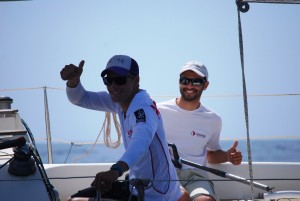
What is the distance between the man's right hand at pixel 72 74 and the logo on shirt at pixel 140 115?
18.4 inches

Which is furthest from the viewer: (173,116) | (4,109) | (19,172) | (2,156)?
(173,116)

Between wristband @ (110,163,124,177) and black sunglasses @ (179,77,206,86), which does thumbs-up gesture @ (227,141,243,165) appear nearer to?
black sunglasses @ (179,77,206,86)

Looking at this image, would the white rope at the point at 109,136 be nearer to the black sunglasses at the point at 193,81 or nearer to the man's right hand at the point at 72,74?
the black sunglasses at the point at 193,81

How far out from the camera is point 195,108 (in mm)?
3793

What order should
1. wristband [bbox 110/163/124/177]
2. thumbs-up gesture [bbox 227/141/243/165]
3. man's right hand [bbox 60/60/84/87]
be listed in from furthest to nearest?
1. thumbs-up gesture [bbox 227/141/243/165]
2. man's right hand [bbox 60/60/84/87]
3. wristband [bbox 110/163/124/177]

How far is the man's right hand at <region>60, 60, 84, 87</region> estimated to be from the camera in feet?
9.33

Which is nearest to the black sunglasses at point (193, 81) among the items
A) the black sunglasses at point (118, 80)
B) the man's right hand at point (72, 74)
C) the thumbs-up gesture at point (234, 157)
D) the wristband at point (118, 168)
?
the thumbs-up gesture at point (234, 157)

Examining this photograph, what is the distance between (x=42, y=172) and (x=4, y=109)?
3.35ft

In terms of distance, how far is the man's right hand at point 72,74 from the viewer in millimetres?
2844

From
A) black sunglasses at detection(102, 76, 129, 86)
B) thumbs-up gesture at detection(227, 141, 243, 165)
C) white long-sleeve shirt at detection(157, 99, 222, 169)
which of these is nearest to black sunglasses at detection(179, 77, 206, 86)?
white long-sleeve shirt at detection(157, 99, 222, 169)

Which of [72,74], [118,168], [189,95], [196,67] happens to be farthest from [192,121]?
[118,168]

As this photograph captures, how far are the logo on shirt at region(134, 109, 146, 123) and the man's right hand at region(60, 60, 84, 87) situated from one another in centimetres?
47

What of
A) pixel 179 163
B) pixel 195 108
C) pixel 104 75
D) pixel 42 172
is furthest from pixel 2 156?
pixel 195 108

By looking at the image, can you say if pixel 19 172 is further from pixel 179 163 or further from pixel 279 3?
pixel 279 3
